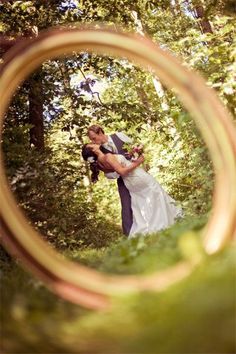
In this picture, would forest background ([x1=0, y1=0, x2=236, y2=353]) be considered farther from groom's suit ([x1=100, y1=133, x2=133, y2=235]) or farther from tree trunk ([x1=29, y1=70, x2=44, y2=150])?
groom's suit ([x1=100, y1=133, x2=133, y2=235])

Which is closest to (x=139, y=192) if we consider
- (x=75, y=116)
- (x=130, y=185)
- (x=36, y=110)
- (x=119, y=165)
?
(x=130, y=185)

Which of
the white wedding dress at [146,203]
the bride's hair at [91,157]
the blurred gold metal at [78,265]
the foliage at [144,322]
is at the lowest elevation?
the foliage at [144,322]

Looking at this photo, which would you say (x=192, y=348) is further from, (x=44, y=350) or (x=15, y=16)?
(x=15, y=16)

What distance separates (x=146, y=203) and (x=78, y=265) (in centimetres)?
583

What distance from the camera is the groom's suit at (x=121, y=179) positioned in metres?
8.23

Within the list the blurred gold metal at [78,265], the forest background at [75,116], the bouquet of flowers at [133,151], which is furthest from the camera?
the bouquet of flowers at [133,151]

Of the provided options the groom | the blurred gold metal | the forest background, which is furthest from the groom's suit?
the blurred gold metal

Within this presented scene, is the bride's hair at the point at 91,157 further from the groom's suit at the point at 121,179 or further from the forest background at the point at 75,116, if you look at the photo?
the forest background at the point at 75,116

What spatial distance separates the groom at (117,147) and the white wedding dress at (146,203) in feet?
0.26

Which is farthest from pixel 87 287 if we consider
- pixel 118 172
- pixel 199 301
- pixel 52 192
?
pixel 52 192

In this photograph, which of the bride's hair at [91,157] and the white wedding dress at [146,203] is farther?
the white wedding dress at [146,203]

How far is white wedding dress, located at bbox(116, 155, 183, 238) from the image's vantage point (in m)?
8.23

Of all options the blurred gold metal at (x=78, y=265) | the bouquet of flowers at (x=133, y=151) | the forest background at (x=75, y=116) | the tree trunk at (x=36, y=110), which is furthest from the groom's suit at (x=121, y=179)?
the blurred gold metal at (x=78, y=265)

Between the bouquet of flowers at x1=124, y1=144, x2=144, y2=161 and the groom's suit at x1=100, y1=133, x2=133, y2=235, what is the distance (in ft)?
0.41
